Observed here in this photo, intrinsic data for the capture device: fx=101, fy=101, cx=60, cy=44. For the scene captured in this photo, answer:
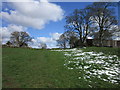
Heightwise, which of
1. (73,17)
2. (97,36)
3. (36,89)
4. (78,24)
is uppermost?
(73,17)

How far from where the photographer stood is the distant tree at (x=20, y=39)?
3706cm

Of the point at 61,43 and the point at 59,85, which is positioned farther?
the point at 61,43

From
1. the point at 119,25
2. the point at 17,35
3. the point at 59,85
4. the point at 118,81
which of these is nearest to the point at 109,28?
the point at 119,25

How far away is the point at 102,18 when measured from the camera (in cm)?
2238

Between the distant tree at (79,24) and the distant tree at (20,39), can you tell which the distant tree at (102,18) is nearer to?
the distant tree at (79,24)

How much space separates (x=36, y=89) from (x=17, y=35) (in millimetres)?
37325

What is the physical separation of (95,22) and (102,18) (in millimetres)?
1796

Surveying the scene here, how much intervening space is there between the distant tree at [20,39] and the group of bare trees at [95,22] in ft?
61.8

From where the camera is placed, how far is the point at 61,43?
4075 cm

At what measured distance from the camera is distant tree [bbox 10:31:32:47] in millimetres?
37062

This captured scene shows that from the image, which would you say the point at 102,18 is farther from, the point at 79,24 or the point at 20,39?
the point at 20,39

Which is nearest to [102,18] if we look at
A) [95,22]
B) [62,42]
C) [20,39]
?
[95,22]

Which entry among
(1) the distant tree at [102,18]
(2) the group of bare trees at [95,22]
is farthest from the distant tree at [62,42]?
(1) the distant tree at [102,18]

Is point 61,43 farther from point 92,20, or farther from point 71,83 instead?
point 71,83
